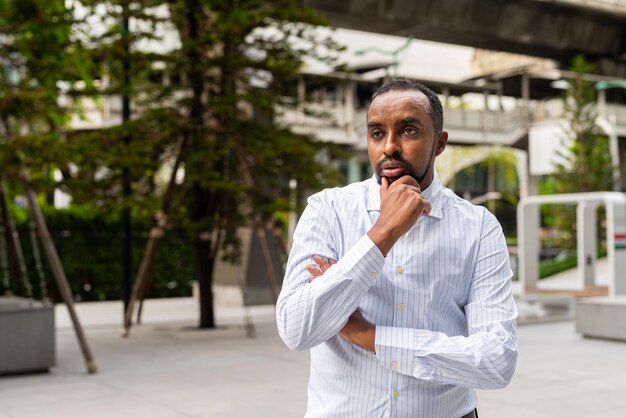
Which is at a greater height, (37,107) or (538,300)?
(37,107)

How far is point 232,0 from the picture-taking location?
12.6m

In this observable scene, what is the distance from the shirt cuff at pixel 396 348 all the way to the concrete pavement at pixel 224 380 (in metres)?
5.49

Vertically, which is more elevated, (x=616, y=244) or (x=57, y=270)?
(x=57, y=270)

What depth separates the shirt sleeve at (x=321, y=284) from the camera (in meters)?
2.14

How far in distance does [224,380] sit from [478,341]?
7.36 m

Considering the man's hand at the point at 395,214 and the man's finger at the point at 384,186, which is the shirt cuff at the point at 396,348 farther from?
the man's finger at the point at 384,186

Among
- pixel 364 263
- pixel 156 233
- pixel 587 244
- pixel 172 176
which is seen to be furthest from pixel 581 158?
pixel 364 263

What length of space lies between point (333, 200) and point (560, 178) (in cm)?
3333

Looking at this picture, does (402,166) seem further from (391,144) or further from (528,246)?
(528,246)

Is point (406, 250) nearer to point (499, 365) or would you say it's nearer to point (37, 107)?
point (499, 365)

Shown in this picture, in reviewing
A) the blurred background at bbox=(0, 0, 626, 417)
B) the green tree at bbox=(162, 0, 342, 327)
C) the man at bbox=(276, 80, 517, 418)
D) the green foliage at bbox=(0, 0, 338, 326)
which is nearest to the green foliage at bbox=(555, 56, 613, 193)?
the blurred background at bbox=(0, 0, 626, 417)

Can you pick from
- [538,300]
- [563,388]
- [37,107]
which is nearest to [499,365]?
[563,388]

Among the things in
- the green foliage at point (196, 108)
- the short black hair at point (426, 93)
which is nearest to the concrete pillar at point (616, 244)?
the green foliage at point (196, 108)

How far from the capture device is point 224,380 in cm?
934
